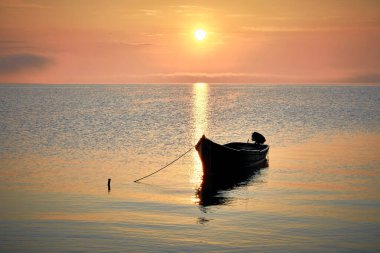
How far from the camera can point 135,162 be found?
41906 mm

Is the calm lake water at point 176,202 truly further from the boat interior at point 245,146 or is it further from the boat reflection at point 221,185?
the boat interior at point 245,146

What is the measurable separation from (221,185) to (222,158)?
384 cm

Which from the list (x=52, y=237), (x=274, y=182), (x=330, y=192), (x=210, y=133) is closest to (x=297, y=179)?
(x=274, y=182)

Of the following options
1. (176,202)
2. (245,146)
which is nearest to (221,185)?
(176,202)

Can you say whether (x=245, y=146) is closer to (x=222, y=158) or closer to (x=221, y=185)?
(x=222, y=158)

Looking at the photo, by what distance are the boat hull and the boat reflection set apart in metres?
0.60

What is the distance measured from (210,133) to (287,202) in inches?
1698

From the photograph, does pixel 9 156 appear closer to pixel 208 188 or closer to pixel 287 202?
pixel 208 188

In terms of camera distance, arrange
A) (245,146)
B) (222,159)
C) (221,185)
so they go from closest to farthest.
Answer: (221,185)
(222,159)
(245,146)

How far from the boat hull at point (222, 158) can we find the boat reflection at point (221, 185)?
595 mm

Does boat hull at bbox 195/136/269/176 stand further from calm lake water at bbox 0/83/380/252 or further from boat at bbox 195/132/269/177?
calm lake water at bbox 0/83/380/252

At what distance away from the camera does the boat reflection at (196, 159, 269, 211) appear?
29016mm

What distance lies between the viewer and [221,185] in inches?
1352

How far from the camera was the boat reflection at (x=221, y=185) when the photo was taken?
2902cm
